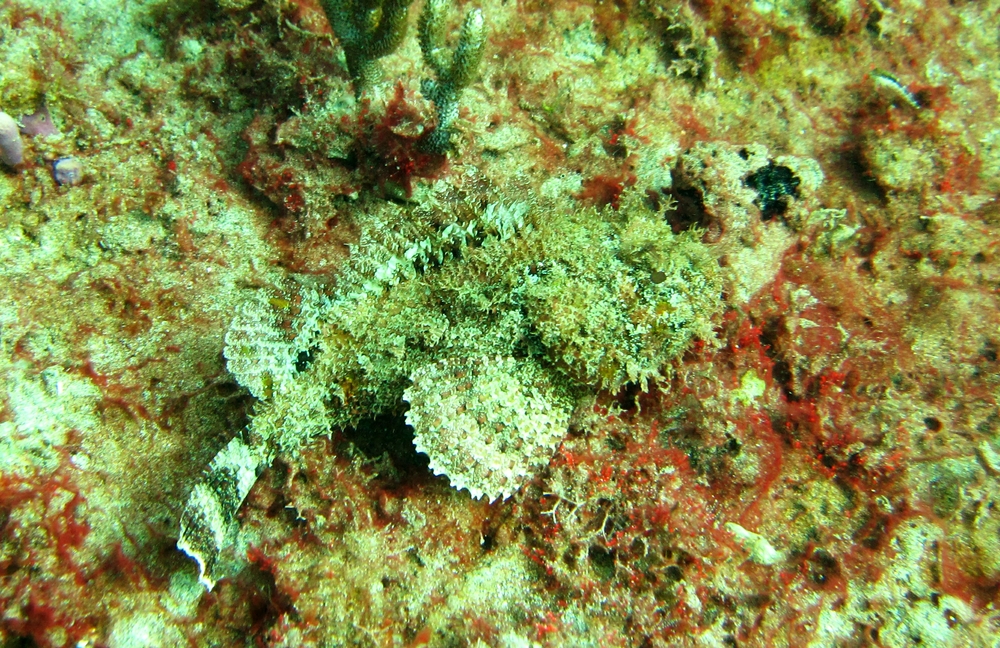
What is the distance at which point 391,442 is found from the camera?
339 centimetres

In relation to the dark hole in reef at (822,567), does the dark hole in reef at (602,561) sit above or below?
above

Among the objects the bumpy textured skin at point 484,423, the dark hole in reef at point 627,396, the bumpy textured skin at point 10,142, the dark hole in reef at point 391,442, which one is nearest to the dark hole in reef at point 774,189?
the dark hole in reef at point 627,396

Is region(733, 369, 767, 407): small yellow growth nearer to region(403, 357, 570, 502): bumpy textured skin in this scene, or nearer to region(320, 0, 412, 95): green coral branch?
region(403, 357, 570, 502): bumpy textured skin

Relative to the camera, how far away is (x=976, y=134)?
427cm

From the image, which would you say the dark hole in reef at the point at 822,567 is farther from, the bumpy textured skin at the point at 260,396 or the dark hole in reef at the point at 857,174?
the bumpy textured skin at the point at 260,396

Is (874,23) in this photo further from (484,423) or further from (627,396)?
(484,423)

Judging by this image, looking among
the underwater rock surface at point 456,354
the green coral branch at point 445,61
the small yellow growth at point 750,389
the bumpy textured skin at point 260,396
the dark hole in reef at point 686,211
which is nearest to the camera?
the underwater rock surface at point 456,354

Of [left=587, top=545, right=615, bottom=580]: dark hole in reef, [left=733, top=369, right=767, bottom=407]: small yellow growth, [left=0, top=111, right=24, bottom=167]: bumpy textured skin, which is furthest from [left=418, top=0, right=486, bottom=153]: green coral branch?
[left=0, top=111, right=24, bottom=167]: bumpy textured skin

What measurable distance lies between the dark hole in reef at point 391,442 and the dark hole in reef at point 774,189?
2.97 metres

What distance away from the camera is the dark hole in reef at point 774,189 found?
360 cm

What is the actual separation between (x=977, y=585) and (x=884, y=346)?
4.93 ft

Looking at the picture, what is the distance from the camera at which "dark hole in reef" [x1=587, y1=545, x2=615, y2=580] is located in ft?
10.0

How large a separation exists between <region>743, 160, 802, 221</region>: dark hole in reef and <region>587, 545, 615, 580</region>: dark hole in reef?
2.57 m

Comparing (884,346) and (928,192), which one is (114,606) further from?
(928,192)
